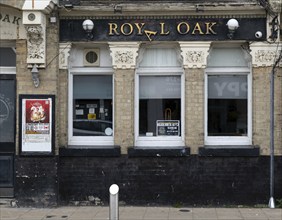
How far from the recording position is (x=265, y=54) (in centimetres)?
1089

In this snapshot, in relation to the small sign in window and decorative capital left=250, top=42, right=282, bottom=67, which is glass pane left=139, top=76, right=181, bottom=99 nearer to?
the small sign in window

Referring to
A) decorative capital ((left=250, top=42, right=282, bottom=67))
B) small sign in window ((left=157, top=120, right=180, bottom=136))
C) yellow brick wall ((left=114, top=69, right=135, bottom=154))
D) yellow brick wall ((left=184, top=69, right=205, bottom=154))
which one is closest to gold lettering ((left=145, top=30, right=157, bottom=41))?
yellow brick wall ((left=114, top=69, right=135, bottom=154))

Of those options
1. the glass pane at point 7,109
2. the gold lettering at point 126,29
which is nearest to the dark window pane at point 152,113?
the gold lettering at point 126,29

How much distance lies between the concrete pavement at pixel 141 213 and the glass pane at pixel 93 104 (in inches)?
70.2

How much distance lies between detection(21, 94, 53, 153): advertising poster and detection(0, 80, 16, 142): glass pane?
51 cm

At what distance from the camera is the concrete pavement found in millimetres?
9992

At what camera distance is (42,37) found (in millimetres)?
10961

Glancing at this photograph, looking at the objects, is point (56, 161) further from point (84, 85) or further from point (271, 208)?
point (271, 208)

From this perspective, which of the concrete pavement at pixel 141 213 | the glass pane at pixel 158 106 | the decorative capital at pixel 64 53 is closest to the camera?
the concrete pavement at pixel 141 213

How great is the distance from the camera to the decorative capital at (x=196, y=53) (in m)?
11.0

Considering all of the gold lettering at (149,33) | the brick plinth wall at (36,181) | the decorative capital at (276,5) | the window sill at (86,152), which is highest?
the decorative capital at (276,5)

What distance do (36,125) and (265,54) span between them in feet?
16.8


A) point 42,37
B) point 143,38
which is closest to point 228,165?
point 143,38

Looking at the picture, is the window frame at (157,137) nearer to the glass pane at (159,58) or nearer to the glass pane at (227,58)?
the glass pane at (159,58)
